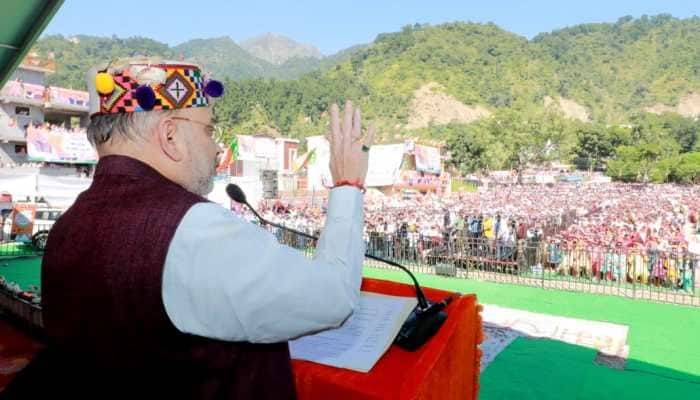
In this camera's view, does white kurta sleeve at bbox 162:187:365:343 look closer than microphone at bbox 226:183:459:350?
Yes

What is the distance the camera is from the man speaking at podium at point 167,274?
34.9 inches

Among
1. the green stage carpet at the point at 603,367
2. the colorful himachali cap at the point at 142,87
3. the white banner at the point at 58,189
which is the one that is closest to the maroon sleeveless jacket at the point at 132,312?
the colorful himachali cap at the point at 142,87

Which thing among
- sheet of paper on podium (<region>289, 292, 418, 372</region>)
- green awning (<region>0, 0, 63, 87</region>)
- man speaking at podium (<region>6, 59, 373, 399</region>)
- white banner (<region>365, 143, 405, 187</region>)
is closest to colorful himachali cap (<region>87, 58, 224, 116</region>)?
man speaking at podium (<region>6, 59, 373, 399</region>)

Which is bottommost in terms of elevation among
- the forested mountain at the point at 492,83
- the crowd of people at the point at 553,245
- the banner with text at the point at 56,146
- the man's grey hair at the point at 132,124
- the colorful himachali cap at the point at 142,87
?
the crowd of people at the point at 553,245

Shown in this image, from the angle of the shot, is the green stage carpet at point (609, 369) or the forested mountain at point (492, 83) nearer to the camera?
the green stage carpet at point (609, 369)

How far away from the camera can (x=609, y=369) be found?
6.38 meters

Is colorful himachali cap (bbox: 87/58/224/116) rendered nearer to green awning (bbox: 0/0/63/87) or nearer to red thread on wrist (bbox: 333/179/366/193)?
red thread on wrist (bbox: 333/179/366/193)

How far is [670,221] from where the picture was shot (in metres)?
18.1

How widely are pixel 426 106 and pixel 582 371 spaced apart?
4787 inches

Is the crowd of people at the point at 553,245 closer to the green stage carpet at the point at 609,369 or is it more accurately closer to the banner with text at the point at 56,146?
the green stage carpet at the point at 609,369

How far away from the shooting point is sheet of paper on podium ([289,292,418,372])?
4.26 feet

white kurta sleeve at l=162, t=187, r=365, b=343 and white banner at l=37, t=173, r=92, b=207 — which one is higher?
white kurta sleeve at l=162, t=187, r=365, b=343

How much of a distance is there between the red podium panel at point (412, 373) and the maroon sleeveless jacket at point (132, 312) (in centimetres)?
21

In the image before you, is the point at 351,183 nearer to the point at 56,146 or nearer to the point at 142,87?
the point at 142,87
